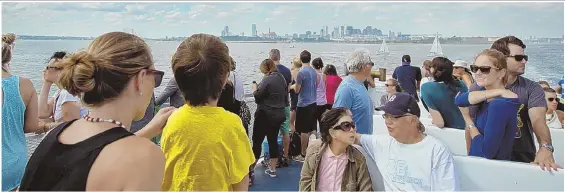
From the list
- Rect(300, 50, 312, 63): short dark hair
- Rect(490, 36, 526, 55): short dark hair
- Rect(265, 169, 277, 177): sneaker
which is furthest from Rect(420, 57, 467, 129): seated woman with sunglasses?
Rect(300, 50, 312, 63): short dark hair

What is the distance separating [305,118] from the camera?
484 centimetres

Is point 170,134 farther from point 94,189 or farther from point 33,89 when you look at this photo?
point 33,89

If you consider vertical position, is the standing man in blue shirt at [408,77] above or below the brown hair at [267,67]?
below

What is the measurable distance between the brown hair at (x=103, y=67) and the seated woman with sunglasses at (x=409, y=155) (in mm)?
1502

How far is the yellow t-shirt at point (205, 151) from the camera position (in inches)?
58.5

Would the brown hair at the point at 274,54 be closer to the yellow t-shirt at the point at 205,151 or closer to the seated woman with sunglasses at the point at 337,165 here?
the seated woman with sunglasses at the point at 337,165

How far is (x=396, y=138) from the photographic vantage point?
2293mm

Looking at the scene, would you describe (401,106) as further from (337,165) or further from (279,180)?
(279,180)

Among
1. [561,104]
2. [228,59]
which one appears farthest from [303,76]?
[228,59]

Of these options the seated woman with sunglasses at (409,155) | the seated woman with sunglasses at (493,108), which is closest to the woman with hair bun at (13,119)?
the seated woman with sunglasses at (409,155)

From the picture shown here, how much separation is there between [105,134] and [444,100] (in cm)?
239

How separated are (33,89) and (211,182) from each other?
109 cm

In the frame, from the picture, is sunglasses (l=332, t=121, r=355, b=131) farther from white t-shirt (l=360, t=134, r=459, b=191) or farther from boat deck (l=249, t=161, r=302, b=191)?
boat deck (l=249, t=161, r=302, b=191)

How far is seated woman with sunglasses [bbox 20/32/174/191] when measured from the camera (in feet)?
3.05
